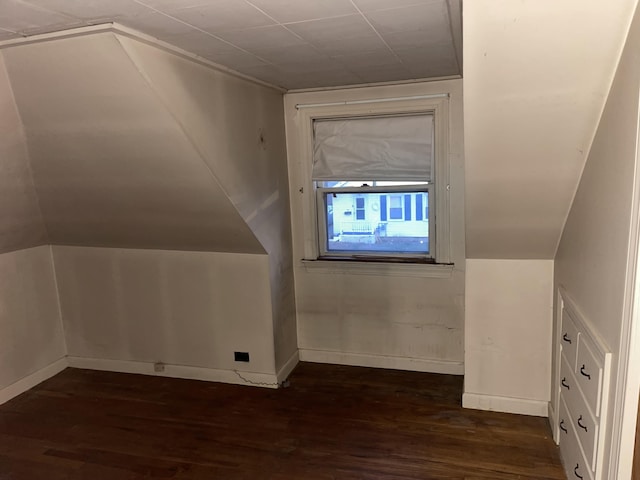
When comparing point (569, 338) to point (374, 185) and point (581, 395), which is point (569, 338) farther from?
point (374, 185)

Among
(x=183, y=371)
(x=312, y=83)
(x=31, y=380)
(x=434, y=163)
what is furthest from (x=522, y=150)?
(x=31, y=380)

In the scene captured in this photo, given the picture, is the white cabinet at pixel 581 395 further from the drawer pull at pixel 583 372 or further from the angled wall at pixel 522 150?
the angled wall at pixel 522 150

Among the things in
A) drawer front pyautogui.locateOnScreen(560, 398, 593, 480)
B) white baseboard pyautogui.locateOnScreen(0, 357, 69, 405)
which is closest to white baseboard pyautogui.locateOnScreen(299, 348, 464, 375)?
drawer front pyautogui.locateOnScreen(560, 398, 593, 480)

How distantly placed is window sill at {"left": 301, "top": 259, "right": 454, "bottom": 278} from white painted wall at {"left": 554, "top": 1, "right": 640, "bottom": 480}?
1.26 m

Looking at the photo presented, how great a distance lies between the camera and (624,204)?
1.56 metres


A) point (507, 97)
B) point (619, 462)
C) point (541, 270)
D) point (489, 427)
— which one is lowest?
point (489, 427)

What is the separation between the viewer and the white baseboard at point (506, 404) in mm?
3002

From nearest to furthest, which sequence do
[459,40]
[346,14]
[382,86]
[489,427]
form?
[346,14] → [459,40] → [489,427] → [382,86]

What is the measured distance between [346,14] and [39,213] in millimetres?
2679

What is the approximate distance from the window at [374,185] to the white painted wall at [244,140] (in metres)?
0.32

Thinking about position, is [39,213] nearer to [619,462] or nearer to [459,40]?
[459,40]

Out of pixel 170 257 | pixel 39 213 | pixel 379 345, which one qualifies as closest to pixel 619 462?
pixel 379 345

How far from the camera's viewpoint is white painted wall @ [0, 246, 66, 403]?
3461 mm

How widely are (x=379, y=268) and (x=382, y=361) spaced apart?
74cm
